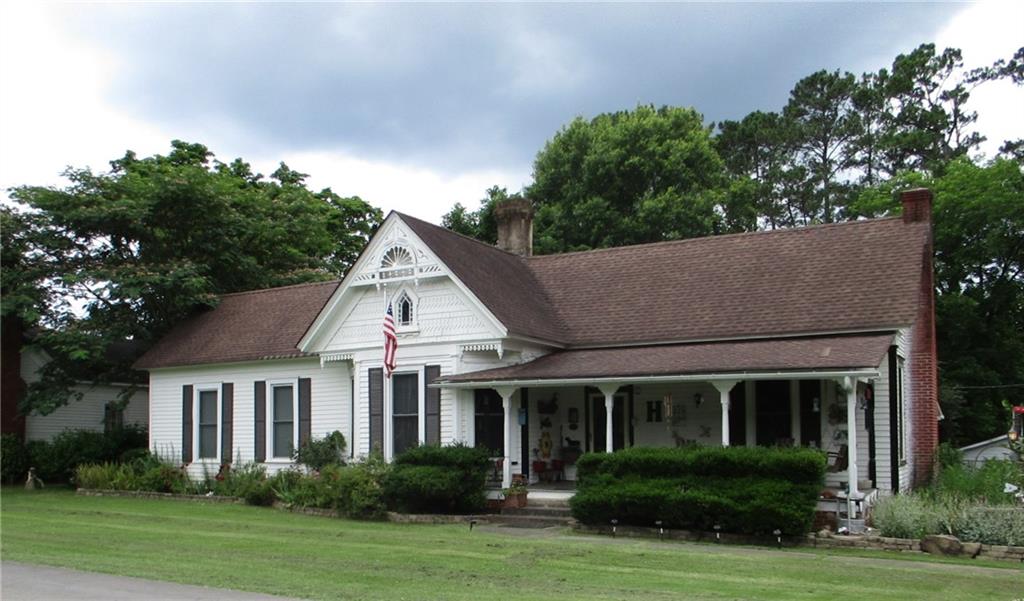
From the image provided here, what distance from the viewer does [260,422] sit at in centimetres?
2669

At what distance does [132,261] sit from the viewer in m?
31.3

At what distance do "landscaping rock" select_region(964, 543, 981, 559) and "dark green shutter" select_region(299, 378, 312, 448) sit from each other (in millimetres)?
16129

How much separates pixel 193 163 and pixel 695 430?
1214 inches

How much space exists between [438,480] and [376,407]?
14.5 feet

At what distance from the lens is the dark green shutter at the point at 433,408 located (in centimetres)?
2223

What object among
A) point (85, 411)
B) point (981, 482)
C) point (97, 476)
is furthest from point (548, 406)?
point (85, 411)

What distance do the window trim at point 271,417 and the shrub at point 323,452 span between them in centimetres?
123

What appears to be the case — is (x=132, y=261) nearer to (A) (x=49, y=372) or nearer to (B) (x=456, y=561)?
(A) (x=49, y=372)

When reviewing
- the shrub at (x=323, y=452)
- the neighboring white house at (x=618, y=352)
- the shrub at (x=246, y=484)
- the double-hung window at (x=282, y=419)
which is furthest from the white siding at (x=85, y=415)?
the shrub at (x=323, y=452)

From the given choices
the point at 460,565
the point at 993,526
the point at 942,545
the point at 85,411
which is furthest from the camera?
the point at 85,411

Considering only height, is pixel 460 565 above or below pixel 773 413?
below

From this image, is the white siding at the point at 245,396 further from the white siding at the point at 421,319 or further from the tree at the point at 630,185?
the tree at the point at 630,185

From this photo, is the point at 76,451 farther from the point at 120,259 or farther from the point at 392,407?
the point at 392,407

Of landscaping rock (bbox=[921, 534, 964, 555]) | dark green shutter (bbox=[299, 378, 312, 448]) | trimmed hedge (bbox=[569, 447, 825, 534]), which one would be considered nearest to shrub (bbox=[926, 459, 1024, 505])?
landscaping rock (bbox=[921, 534, 964, 555])
